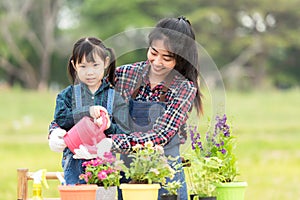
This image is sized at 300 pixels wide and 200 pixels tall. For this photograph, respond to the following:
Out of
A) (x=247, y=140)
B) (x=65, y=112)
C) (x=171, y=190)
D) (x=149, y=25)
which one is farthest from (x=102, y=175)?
(x=149, y=25)

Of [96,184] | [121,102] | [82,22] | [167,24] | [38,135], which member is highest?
[82,22]

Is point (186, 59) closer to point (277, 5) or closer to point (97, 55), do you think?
point (97, 55)

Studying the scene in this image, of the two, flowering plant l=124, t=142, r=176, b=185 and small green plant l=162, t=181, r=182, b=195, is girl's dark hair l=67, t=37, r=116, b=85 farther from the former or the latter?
small green plant l=162, t=181, r=182, b=195

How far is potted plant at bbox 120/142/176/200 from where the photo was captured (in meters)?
2.94

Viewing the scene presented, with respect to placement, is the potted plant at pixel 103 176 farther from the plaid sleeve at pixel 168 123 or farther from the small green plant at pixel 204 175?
the small green plant at pixel 204 175

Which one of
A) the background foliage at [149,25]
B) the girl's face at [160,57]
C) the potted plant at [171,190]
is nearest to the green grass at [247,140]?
the girl's face at [160,57]

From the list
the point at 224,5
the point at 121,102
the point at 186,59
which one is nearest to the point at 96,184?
the point at 121,102

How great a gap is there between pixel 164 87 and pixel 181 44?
22cm

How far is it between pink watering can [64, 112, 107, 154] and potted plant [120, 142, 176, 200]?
0.52 feet

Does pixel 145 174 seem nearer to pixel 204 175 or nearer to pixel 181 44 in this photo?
pixel 204 175

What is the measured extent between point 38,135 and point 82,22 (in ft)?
39.4

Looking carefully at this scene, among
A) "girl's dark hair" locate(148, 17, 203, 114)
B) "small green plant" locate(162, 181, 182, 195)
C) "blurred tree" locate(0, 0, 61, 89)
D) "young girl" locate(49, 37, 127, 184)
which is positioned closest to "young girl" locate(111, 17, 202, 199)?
"girl's dark hair" locate(148, 17, 203, 114)

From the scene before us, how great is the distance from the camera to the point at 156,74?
3404 mm

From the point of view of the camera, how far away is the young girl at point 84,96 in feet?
10.6
